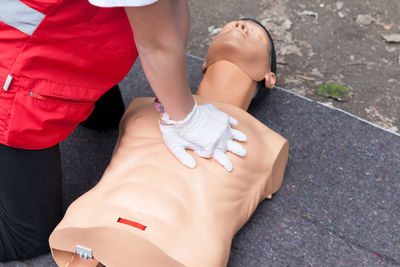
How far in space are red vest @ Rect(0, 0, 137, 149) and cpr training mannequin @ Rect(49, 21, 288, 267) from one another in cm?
19

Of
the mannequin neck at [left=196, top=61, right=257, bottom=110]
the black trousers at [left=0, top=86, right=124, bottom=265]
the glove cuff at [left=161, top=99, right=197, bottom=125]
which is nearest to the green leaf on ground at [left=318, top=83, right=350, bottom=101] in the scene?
the mannequin neck at [left=196, top=61, right=257, bottom=110]

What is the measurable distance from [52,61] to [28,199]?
41cm

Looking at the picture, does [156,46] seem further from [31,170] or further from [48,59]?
[31,170]

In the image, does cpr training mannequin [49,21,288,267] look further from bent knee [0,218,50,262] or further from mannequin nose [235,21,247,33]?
mannequin nose [235,21,247,33]

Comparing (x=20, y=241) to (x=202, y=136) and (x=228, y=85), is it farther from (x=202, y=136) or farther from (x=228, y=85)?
(x=228, y=85)

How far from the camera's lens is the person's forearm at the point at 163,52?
80 centimetres

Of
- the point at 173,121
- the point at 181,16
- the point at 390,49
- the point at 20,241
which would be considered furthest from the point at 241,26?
the point at 20,241

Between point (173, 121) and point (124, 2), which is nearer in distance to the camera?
point (124, 2)

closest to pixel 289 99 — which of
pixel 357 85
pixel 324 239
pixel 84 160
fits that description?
pixel 357 85

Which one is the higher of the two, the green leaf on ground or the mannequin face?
the mannequin face

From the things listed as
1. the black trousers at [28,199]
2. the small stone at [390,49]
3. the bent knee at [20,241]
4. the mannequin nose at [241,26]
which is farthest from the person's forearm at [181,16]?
the small stone at [390,49]

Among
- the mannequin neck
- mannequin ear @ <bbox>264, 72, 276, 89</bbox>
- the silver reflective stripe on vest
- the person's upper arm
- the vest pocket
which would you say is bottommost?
mannequin ear @ <bbox>264, 72, 276, 89</bbox>

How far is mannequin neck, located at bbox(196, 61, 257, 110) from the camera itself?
1.39 metres

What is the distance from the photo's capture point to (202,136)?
3.51 feet
